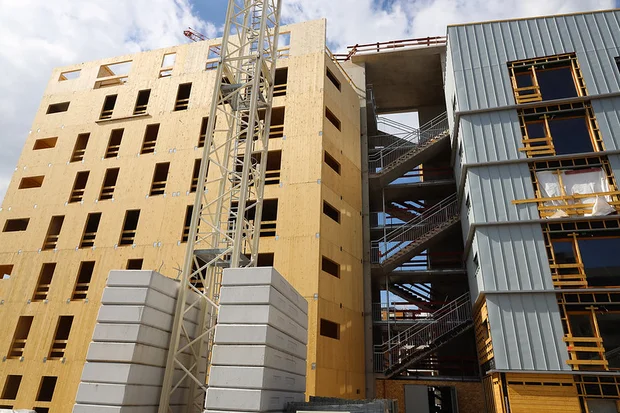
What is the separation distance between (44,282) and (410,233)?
22.3 m

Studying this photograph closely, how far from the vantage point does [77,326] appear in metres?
22.9

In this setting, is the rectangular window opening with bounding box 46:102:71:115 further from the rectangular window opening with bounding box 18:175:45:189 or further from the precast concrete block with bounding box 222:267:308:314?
the precast concrete block with bounding box 222:267:308:314

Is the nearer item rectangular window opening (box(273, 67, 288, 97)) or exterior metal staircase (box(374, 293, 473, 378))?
exterior metal staircase (box(374, 293, 473, 378))

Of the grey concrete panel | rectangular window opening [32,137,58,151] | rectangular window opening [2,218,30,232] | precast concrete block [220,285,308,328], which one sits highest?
rectangular window opening [32,137,58,151]

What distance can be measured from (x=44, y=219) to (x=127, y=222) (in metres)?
4.75

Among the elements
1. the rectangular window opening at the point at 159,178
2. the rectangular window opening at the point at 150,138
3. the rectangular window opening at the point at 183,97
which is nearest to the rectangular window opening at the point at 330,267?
the rectangular window opening at the point at 159,178

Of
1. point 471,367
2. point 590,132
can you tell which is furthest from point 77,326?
point 590,132

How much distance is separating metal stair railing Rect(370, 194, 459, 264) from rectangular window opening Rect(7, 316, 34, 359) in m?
20.2

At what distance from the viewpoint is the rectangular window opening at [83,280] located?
24172mm

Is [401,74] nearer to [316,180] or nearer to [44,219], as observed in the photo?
[316,180]

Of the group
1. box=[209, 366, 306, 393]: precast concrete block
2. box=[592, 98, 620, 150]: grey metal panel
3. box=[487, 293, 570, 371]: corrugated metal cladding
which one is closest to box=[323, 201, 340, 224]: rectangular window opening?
box=[487, 293, 570, 371]: corrugated metal cladding

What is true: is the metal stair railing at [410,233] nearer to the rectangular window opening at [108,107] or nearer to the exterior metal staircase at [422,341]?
the exterior metal staircase at [422,341]

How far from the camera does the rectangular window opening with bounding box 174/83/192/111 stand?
2888 centimetres

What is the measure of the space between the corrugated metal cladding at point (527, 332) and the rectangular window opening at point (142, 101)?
24838 mm
